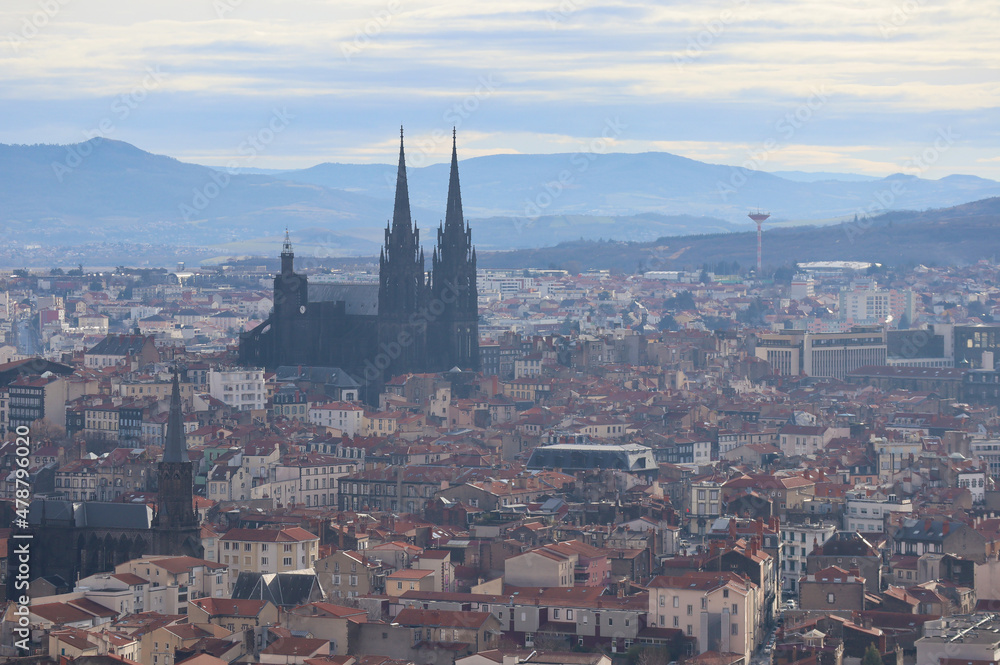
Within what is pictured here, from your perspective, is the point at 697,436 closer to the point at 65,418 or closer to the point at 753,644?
the point at 65,418

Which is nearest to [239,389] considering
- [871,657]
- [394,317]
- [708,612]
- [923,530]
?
[394,317]

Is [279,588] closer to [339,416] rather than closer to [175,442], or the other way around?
[175,442]

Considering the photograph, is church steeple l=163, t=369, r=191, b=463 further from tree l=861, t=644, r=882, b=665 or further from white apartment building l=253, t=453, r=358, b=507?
tree l=861, t=644, r=882, b=665

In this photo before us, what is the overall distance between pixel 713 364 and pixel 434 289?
2984 cm

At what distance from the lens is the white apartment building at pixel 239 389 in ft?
393

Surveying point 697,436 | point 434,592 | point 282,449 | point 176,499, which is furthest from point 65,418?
point 434,592

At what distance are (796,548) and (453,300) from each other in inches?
2602

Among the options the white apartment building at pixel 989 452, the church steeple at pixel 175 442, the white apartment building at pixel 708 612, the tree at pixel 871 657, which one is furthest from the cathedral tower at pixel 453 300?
the tree at pixel 871 657

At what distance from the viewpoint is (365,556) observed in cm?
6906

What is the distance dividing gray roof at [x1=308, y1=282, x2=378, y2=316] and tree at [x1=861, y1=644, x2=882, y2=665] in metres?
85.1

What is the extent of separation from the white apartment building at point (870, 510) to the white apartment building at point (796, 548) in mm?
4814

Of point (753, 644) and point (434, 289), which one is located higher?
point (434, 289)

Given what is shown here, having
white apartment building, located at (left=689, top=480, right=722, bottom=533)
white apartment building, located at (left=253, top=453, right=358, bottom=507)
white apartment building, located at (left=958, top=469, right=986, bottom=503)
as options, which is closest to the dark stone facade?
white apartment building, located at (left=253, top=453, right=358, bottom=507)

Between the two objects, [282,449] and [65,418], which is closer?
[282,449]
